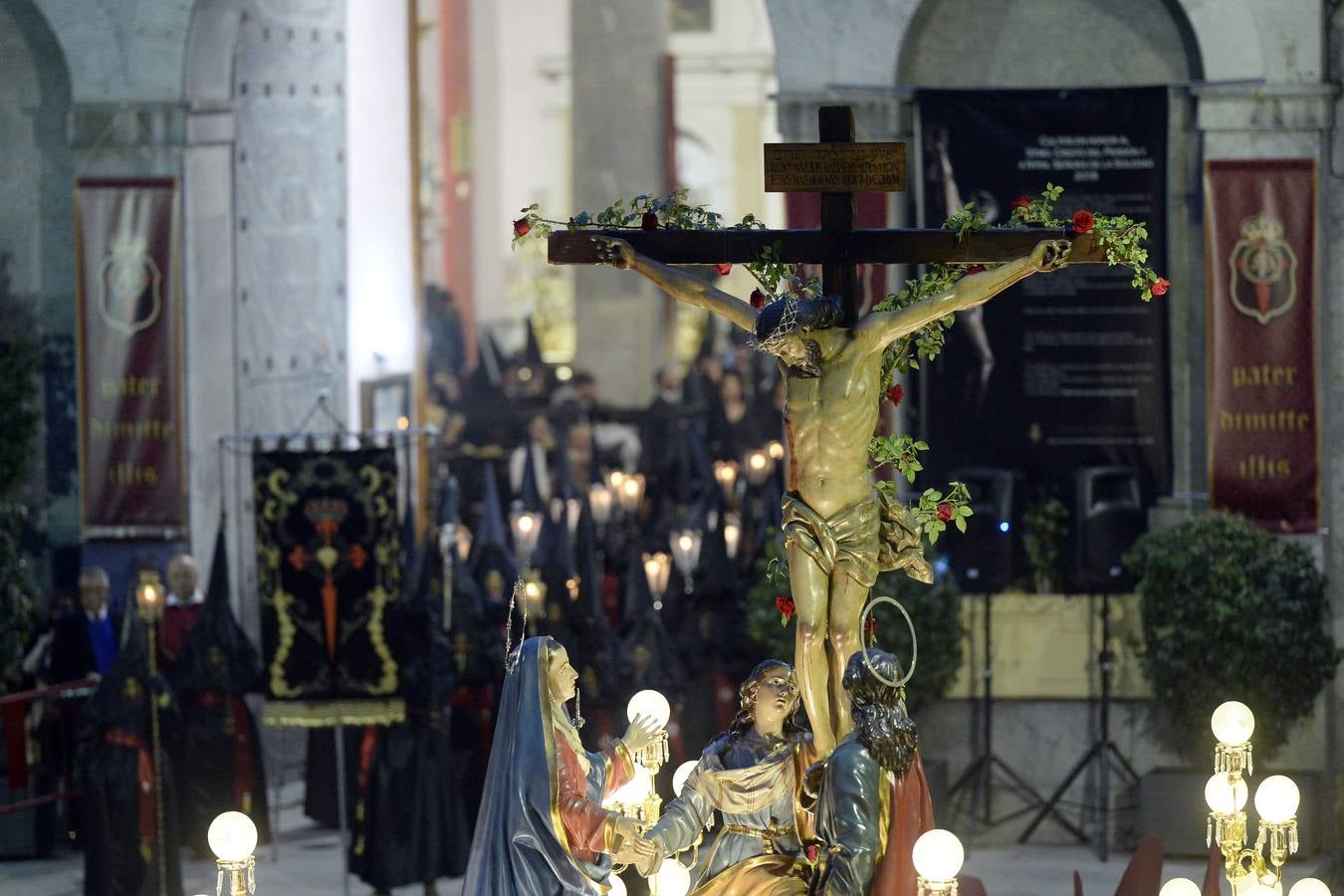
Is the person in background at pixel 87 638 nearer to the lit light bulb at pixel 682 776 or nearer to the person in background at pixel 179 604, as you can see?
the person in background at pixel 179 604

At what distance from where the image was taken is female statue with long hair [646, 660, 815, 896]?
9352mm

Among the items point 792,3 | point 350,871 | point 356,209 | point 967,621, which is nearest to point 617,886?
point 350,871

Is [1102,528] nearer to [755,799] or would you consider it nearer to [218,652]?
[218,652]

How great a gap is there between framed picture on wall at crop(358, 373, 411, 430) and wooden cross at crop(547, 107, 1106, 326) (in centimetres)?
886

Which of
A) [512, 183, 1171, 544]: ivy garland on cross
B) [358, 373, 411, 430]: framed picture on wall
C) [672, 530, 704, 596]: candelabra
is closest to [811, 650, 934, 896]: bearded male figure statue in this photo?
[512, 183, 1171, 544]: ivy garland on cross

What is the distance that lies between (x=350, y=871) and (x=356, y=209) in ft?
18.5

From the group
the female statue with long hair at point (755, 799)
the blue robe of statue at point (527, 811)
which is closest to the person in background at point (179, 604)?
the blue robe of statue at point (527, 811)

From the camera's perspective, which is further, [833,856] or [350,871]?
[350,871]

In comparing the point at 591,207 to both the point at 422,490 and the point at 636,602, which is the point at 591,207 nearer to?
the point at 422,490

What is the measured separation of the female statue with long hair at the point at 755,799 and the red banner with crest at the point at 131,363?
7.96 metres

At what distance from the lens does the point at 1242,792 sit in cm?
1032

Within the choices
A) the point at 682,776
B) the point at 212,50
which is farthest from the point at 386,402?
the point at 682,776

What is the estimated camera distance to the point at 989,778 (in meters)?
15.7

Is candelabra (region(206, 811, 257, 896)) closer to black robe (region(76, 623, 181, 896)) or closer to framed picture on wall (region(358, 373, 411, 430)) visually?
black robe (region(76, 623, 181, 896))
